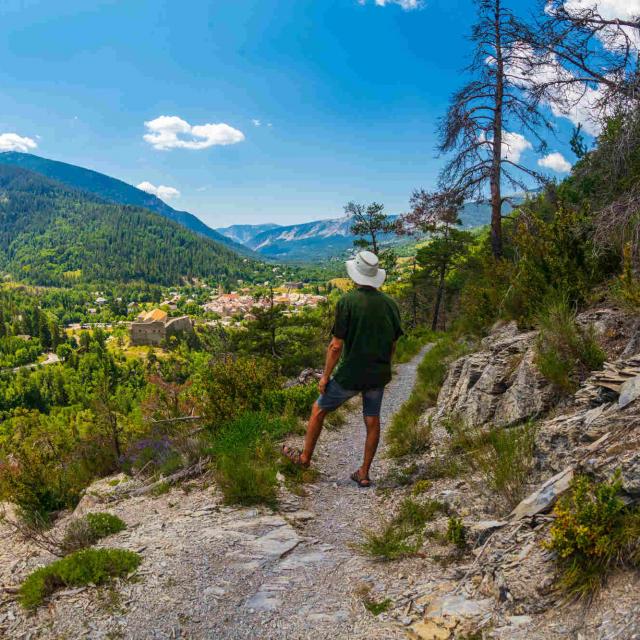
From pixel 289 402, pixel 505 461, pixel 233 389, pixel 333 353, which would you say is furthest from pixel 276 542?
pixel 289 402

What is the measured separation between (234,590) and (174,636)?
520mm

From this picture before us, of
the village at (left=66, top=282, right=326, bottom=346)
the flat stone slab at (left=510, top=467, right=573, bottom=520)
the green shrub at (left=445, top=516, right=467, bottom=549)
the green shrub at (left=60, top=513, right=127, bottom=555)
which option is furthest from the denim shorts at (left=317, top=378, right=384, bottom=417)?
the village at (left=66, top=282, right=326, bottom=346)

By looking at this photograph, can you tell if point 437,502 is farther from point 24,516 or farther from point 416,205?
point 416,205

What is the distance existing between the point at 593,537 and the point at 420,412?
5221 mm

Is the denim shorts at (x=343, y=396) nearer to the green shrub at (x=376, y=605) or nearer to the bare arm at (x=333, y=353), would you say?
the bare arm at (x=333, y=353)

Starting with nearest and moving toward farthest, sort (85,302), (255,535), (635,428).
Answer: (635,428) < (255,535) < (85,302)

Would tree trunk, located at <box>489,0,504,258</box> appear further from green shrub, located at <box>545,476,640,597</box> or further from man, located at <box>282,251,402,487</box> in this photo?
green shrub, located at <box>545,476,640,597</box>

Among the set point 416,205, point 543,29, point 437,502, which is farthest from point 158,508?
point 416,205

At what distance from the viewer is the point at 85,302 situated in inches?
7338

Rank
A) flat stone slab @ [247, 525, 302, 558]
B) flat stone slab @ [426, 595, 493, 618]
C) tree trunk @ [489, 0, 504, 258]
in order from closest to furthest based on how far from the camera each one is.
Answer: flat stone slab @ [426, 595, 493, 618]
flat stone slab @ [247, 525, 302, 558]
tree trunk @ [489, 0, 504, 258]

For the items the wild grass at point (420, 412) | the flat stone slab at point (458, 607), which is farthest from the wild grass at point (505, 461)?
the wild grass at point (420, 412)

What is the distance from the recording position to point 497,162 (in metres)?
11.9

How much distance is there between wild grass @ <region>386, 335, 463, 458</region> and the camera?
6.00 m

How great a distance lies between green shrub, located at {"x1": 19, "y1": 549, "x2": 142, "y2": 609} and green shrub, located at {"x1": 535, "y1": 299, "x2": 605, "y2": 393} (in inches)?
167
